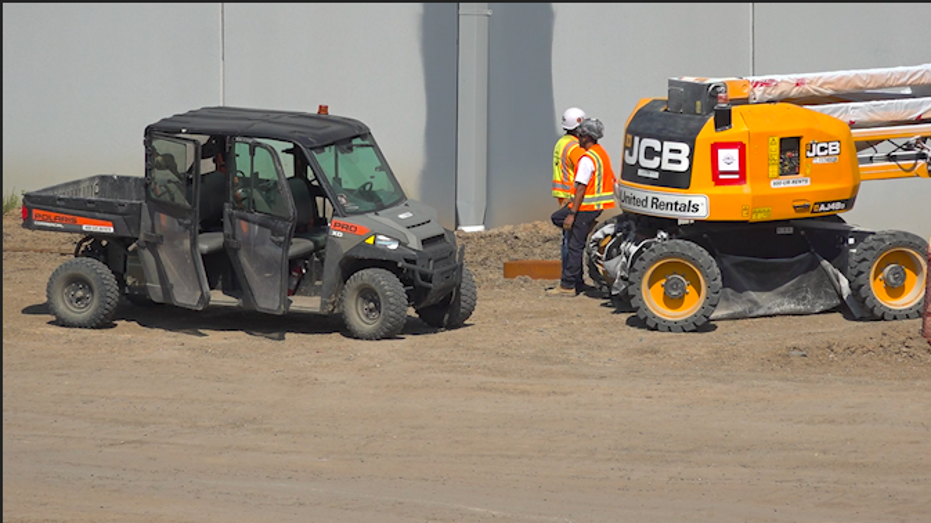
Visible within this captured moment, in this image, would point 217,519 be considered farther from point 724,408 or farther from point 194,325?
point 194,325

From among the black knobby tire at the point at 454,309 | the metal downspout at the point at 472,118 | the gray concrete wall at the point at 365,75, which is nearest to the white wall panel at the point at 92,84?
the gray concrete wall at the point at 365,75

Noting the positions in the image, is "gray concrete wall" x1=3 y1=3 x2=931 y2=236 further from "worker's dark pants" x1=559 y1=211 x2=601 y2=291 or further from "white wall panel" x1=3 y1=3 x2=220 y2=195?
"worker's dark pants" x1=559 y1=211 x2=601 y2=291

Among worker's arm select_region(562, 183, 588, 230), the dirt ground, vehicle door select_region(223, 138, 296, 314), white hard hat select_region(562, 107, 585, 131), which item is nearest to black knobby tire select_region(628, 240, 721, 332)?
the dirt ground

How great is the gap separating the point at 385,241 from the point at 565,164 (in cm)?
282

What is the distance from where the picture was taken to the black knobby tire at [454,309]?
11366mm

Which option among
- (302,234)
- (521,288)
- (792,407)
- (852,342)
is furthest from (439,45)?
(792,407)

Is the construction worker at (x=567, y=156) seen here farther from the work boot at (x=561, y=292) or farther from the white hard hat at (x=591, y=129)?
the work boot at (x=561, y=292)

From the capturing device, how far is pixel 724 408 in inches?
346

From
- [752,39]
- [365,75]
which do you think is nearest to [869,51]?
[752,39]

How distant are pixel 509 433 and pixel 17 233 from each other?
32.9 feet

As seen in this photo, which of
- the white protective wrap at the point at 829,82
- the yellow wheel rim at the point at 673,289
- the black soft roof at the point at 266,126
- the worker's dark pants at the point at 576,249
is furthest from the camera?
the worker's dark pants at the point at 576,249

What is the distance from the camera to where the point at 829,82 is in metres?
11.4

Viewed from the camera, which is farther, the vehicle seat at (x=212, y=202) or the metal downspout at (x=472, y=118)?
the metal downspout at (x=472, y=118)

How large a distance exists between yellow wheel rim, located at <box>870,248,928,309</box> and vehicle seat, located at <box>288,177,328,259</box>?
4.92 metres
